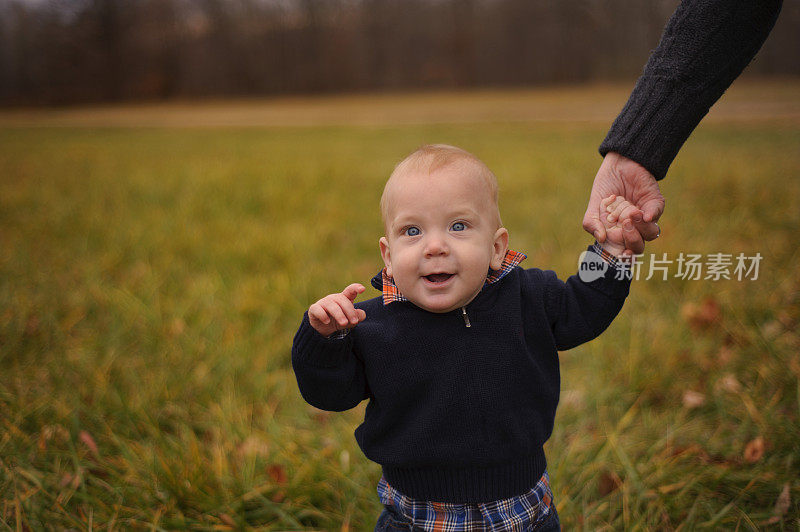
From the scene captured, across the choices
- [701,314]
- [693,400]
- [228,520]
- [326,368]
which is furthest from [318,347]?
[701,314]

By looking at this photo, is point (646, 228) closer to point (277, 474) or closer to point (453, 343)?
point (453, 343)

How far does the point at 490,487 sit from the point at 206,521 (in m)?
0.93

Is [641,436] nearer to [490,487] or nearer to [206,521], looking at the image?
[490,487]

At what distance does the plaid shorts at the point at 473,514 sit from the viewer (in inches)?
49.8

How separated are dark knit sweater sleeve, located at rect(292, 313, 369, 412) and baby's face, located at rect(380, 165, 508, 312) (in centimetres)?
18

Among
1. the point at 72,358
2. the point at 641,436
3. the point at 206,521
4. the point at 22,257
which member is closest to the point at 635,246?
the point at 641,436

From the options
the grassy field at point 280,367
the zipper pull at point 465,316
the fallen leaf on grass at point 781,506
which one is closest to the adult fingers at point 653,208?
the zipper pull at point 465,316

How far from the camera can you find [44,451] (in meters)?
2.00

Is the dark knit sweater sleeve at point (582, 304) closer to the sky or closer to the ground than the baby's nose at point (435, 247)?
closer to the ground

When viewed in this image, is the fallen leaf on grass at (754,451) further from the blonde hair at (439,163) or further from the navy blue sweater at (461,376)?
the blonde hair at (439,163)

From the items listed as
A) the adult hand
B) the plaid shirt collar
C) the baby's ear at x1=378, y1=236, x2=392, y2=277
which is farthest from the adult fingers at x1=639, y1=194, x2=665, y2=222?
the baby's ear at x1=378, y1=236, x2=392, y2=277

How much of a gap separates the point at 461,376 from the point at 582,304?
31 centimetres

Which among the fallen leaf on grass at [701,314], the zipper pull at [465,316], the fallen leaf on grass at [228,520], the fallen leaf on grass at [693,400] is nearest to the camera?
the zipper pull at [465,316]

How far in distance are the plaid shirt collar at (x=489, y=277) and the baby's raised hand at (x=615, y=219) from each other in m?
0.19
